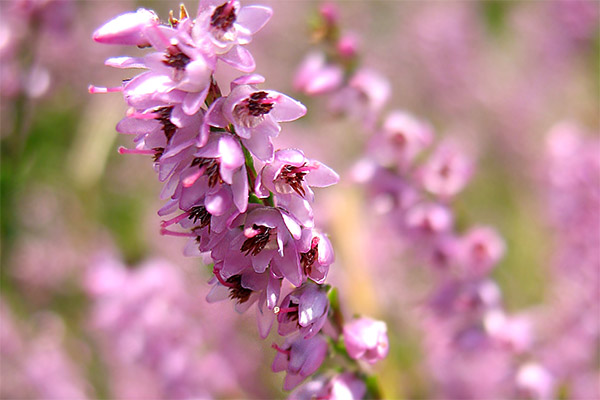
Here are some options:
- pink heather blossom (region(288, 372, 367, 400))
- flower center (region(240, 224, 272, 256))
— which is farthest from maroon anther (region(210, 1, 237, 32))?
pink heather blossom (region(288, 372, 367, 400))

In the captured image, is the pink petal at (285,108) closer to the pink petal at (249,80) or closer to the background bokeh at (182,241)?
the pink petal at (249,80)

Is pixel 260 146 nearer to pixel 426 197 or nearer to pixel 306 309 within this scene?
pixel 306 309

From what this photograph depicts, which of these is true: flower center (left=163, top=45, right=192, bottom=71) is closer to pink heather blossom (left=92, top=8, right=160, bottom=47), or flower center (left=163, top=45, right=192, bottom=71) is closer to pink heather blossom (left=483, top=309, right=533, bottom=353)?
pink heather blossom (left=92, top=8, right=160, bottom=47)

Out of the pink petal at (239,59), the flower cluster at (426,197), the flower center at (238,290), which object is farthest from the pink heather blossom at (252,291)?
the flower cluster at (426,197)

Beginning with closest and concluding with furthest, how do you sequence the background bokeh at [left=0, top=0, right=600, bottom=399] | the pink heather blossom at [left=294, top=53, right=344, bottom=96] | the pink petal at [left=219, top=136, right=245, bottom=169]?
→ the pink petal at [left=219, top=136, right=245, bottom=169]
the pink heather blossom at [left=294, top=53, right=344, bottom=96]
the background bokeh at [left=0, top=0, right=600, bottom=399]

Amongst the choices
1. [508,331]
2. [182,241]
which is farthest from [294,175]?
[182,241]

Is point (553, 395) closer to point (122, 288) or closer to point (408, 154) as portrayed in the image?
point (408, 154)
